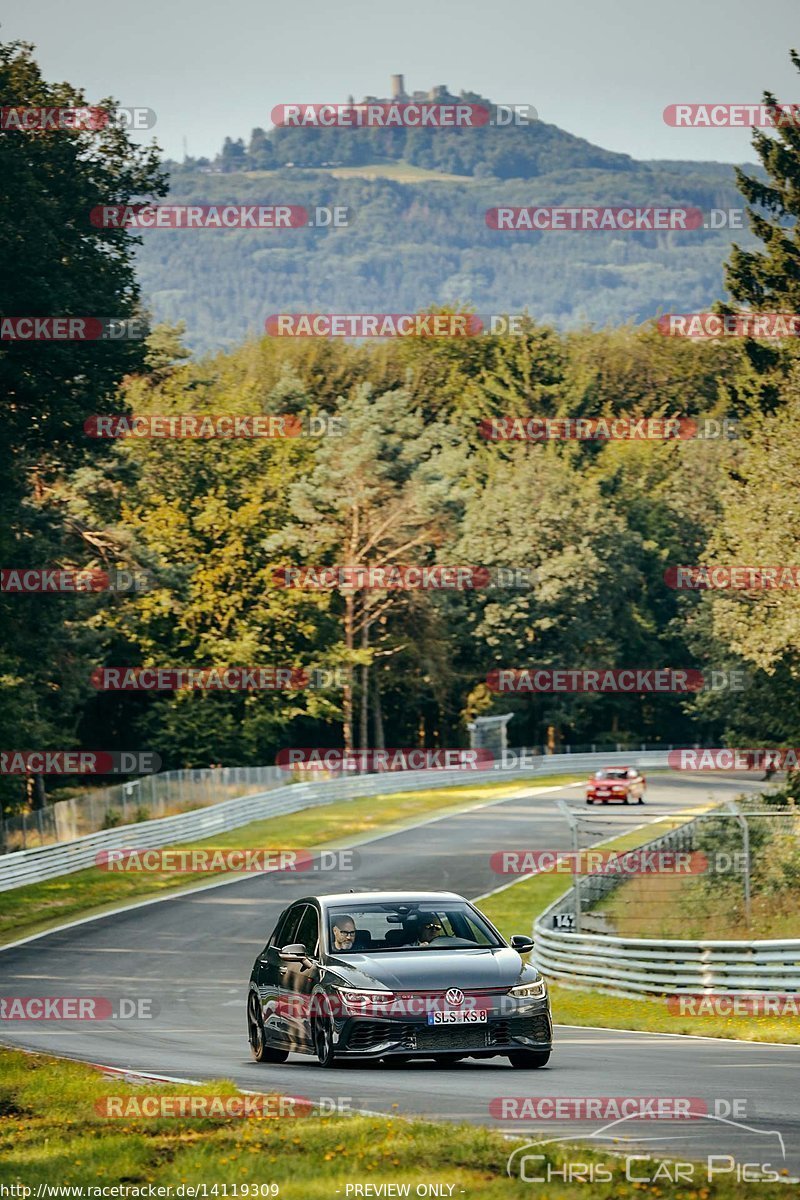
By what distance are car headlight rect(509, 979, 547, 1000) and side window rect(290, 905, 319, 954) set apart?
1.97 m

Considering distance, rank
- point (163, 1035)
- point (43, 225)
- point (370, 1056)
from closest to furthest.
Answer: point (370, 1056)
point (163, 1035)
point (43, 225)

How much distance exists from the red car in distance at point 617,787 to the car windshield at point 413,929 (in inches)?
A: 1885

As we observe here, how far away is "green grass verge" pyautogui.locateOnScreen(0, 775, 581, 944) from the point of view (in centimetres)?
3903

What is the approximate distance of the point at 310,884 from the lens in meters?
42.8

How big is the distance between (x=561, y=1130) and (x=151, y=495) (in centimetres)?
6774

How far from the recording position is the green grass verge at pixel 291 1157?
899 cm

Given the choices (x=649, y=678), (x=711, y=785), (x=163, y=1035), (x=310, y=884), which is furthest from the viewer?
(x=649, y=678)

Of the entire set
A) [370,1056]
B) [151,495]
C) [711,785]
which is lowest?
[711,785]

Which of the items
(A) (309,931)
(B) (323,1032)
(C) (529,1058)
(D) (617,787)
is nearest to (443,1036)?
(C) (529,1058)

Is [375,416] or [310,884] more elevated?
[375,416]

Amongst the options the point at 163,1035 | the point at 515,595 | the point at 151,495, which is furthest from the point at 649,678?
the point at 163,1035

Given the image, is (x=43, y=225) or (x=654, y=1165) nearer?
(x=654, y=1165)

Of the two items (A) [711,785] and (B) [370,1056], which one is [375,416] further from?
(B) [370,1056]

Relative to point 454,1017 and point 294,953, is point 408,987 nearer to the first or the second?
point 454,1017
